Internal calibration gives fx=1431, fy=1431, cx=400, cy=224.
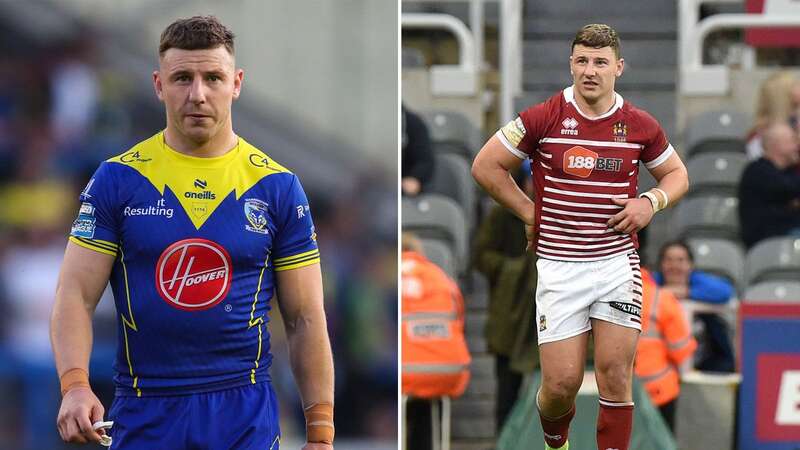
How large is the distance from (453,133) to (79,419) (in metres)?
6.65

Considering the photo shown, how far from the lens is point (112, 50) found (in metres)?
14.1

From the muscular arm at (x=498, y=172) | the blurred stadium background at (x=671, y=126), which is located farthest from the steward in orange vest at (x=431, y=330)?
the muscular arm at (x=498, y=172)

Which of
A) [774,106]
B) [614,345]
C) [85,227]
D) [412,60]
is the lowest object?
[614,345]

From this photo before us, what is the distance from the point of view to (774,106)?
1025cm

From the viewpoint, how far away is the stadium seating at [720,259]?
32.2 feet

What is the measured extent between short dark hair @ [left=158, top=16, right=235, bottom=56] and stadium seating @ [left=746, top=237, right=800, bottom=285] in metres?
6.15

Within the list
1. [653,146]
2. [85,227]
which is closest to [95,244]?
[85,227]

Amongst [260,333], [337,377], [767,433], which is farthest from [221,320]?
[337,377]

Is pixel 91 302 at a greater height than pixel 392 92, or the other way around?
pixel 392 92

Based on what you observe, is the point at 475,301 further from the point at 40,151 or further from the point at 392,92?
the point at 40,151

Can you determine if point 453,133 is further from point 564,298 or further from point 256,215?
point 256,215

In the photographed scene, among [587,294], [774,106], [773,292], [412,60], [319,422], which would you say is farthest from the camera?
[412,60]

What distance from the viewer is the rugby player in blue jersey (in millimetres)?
4273

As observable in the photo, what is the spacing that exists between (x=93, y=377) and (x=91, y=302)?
634 cm
